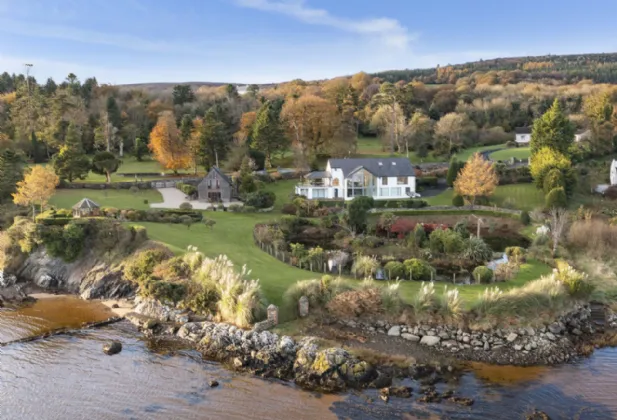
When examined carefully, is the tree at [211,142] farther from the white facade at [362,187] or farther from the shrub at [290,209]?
the shrub at [290,209]

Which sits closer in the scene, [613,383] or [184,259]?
[613,383]

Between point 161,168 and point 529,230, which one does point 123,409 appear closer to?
point 529,230

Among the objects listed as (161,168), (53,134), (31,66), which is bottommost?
(161,168)

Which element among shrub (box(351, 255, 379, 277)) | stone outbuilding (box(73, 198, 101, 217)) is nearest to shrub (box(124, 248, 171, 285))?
stone outbuilding (box(73, 198, 101, 217))

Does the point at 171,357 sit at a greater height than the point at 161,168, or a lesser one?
lesser

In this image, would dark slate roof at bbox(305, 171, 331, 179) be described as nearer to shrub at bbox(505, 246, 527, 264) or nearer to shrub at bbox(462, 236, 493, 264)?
shrub at bbox(462, 236, 493, 264)

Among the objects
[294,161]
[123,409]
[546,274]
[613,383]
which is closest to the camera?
[123,409]

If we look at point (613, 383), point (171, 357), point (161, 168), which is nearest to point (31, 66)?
point (161, 168)
